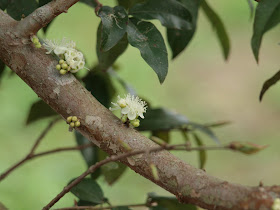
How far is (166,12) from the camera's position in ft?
2.56

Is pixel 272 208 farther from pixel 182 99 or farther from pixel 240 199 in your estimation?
pixel 182 99

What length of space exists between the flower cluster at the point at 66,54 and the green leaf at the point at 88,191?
0.67 ft

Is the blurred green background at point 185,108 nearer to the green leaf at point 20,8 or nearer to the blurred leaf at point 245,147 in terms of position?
the green leaf at point 20,8

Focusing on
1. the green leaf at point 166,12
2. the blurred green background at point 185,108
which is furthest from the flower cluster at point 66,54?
the blurred green background at point 185,108

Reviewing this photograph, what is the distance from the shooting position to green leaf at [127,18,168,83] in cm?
70

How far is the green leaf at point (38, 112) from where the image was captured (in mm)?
986

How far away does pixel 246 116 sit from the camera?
2707 mm

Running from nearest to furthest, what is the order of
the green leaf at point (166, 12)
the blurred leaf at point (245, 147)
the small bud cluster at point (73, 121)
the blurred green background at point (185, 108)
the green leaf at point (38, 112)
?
the blurred leaf at point (245, 147) < the small bud cluster at point (73, 121) < the green leaf at point (166, 12) < the green leaf at point (38, 112) < the blurred green background at point (185, 108)

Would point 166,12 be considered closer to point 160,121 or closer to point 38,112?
point 160,121

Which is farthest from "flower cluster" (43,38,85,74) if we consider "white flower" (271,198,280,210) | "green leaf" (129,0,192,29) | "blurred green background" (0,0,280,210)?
"blurred green background" (0,0,280,210)

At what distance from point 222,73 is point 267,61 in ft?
0.89

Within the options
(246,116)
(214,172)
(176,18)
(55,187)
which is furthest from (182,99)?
(176,18)

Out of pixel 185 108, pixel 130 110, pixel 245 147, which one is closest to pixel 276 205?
pixel 245 147

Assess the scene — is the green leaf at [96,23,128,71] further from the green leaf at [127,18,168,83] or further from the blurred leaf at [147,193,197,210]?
the blurred leaf at [147,193,197,210]
